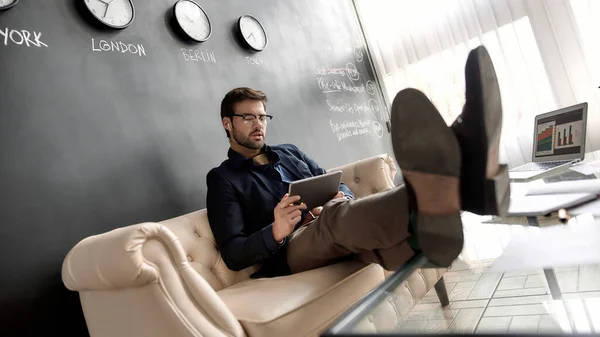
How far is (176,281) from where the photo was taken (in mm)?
1100

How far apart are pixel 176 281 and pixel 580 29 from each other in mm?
3415

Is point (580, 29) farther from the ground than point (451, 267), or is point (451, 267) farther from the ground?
point (580, 29)

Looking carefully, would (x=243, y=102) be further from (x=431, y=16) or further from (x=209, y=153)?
(x=431, y=16)

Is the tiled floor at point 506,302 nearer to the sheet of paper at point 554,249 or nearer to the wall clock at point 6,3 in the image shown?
the sheet of paper at point 554,249

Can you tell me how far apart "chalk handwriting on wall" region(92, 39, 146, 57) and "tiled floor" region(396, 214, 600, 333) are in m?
1.63

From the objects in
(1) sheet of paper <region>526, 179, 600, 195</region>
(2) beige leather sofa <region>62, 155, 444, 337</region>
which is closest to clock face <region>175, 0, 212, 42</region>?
(2) beige leather sofa <region>62, 155, 444, 337</region>

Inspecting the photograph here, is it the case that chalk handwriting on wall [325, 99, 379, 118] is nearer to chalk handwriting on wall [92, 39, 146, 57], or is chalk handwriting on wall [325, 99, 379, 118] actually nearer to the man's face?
the man's face

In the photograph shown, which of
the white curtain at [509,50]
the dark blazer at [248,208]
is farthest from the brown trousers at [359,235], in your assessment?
the white curtain at [509,50]

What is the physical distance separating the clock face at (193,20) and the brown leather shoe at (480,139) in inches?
66.3

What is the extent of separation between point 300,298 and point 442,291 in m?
0.46

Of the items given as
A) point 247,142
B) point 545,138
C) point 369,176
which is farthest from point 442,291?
point 545,138

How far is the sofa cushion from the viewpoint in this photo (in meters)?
1.12

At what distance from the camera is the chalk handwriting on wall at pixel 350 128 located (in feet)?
10.6

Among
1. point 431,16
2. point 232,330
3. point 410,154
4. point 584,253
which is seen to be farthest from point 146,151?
point 431,16
